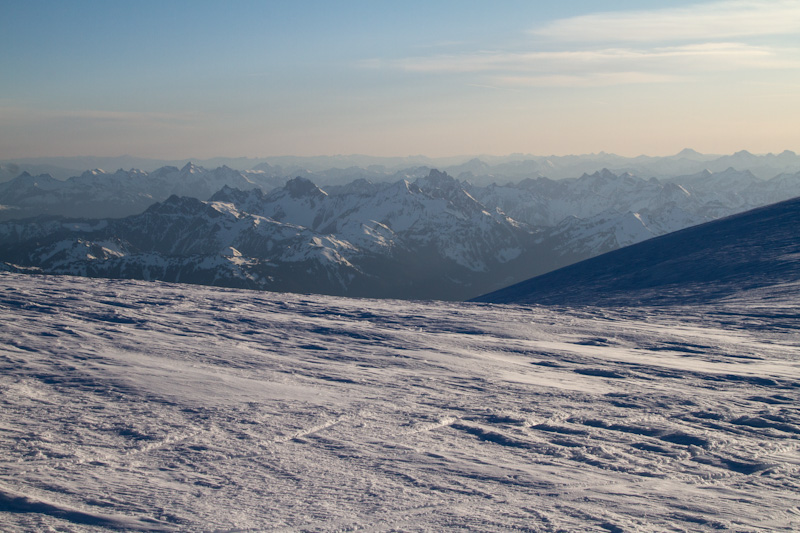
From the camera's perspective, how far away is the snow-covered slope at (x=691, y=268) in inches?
1812

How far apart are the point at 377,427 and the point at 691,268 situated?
1917 inches

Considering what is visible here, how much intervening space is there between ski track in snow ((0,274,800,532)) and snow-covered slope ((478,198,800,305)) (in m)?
21.3

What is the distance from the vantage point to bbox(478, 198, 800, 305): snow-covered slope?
4603 centimetres

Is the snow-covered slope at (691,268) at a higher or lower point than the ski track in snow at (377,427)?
higher

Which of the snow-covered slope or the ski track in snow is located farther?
the snow-covered slope

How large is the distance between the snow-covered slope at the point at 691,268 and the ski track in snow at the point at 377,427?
21318 mm

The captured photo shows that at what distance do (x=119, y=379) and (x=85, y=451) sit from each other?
4983 mm

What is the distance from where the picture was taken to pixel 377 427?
1384cm

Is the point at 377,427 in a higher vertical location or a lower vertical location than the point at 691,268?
lower

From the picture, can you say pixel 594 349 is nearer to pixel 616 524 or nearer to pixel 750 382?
pixel 750 382

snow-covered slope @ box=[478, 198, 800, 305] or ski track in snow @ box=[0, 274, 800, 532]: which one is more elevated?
snow-covered slope @ box=[478, 198, 800, 305]

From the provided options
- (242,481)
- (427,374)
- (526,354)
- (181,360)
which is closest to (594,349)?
(526,354)

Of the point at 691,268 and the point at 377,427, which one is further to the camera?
the point at 691,268

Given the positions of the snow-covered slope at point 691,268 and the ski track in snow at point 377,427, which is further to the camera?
the snow-covered slope at point 691,268
